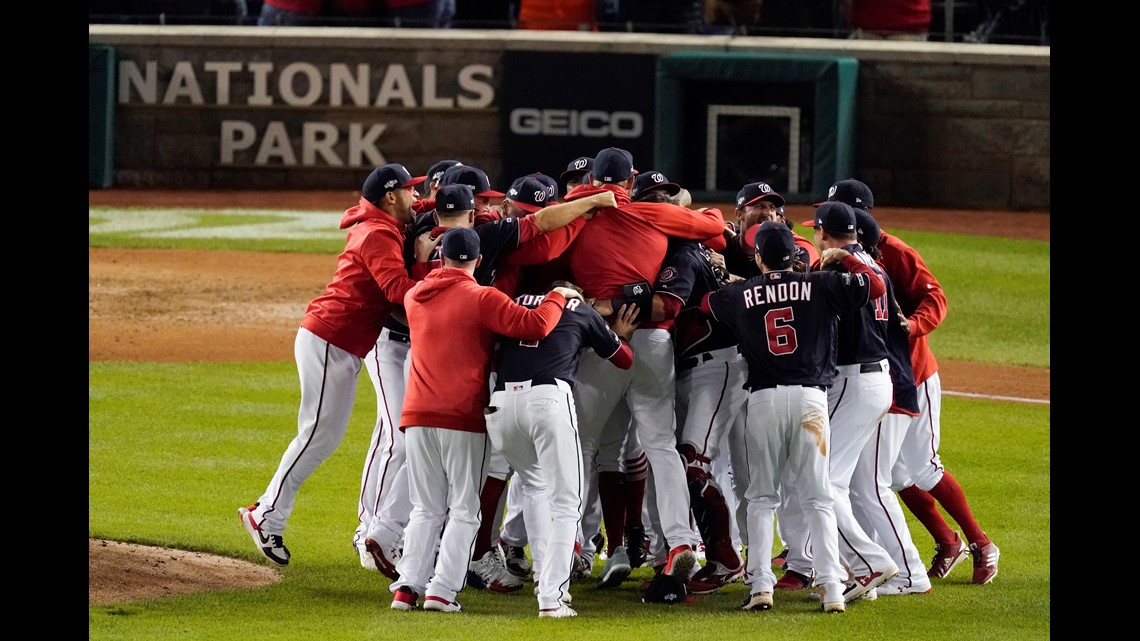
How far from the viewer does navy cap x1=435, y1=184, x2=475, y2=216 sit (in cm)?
656

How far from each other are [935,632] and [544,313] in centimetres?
205

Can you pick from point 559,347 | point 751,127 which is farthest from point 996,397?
point 751,127

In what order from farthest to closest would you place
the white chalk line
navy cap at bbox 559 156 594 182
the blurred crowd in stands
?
the blurred crowd in stands, the white chalk line, navy cap at bbox 559 156 594 182

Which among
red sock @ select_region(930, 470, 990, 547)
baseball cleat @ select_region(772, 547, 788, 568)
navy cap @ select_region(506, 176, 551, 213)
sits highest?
navy cap @ select_region(506, 176, 551, 213)

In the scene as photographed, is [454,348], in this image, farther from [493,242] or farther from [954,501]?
[954,501]

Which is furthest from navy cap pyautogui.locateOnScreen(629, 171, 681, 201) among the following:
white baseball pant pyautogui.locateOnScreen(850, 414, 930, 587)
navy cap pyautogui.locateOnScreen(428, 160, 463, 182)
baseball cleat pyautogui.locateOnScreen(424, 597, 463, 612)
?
baseball cleat pyautogui.locateOnScreen(424, 597, 463, 612)

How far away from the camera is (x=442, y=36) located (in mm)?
A: 19891

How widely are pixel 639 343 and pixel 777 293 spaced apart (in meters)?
0.73

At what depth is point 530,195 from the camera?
6.91 metres

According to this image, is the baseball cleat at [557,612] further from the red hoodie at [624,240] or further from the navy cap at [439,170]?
the navy cap at [439,170]

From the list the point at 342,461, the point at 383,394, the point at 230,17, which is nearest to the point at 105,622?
the point at 383,394

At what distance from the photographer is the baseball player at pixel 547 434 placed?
243 inches

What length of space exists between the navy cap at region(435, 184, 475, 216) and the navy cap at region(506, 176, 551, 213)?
14.3 inches

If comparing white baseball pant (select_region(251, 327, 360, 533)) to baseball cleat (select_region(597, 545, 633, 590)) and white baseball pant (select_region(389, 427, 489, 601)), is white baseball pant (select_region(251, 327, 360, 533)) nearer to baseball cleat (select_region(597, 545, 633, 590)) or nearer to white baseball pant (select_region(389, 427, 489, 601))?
white baseball pant (select_region(389, 427, 489, 601))
